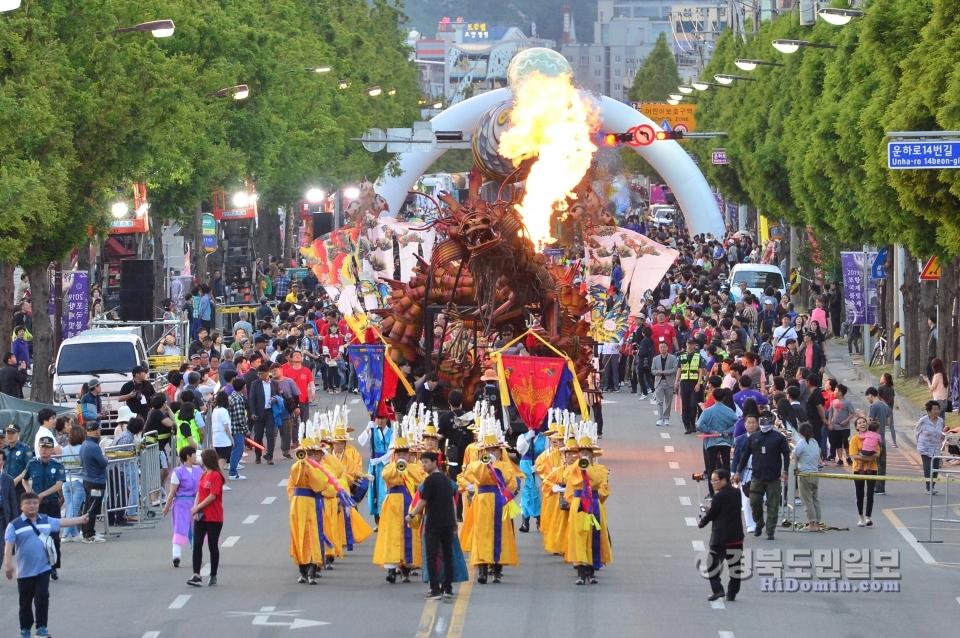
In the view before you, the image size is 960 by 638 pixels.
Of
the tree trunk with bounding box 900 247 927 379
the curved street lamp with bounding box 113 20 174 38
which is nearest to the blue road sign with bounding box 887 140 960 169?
the curved street lamp with bounding box 113 20 174 38

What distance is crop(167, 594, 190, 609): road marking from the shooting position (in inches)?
643

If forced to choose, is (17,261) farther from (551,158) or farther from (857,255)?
(857,255)

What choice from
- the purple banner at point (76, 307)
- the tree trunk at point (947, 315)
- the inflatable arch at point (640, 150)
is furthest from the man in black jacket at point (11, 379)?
the inflatable arch at point (640, 150)

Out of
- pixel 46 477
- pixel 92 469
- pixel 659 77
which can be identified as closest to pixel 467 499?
pixel 46 477

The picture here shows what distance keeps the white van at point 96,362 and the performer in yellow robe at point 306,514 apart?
12255 mm

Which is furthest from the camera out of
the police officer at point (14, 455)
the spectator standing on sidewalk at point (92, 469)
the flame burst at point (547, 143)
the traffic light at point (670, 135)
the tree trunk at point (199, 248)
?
the traffic light at point (670, 135)

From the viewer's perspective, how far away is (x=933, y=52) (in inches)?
973

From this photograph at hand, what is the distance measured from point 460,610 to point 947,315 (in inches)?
729

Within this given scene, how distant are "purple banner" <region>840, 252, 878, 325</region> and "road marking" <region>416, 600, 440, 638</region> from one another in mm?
22232

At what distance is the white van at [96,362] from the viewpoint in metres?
29.1

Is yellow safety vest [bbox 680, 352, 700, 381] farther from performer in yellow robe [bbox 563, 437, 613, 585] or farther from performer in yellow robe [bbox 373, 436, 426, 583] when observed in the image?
performer in yellow robe [bbox 373, 436, 426, 583]

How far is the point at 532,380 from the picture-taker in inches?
886

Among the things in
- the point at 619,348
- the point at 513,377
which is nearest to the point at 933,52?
the point at 513,377

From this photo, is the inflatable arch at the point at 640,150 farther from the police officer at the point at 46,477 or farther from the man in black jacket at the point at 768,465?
the police officer at the point at 46,477
